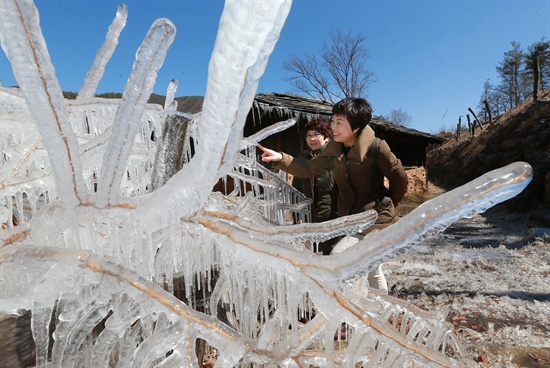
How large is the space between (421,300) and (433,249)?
2.81 metres

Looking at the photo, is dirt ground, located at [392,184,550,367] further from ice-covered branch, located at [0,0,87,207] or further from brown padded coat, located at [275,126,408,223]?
ice-covered branch, located at [0,0,87,207]

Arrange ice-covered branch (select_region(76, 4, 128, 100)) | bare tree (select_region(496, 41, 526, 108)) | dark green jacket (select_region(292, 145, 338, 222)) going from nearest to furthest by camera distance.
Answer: ice-covered branch (select_region(76, 4, 128, 100))
dark green jacket (select_region(292, 145, 338, 222))
bare tree (select_region(496, 41, 526, 108))

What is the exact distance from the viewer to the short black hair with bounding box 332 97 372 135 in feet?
8.42

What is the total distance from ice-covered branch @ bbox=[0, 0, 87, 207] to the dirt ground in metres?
1.23

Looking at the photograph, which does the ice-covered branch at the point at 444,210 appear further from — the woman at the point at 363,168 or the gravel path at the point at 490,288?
the woman at the point at 363,168

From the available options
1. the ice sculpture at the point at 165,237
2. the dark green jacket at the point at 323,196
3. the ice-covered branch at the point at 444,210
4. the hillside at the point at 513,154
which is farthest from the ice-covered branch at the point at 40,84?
the hillside at the point at 513,154

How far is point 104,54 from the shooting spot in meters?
1.30

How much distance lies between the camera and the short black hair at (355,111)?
2566 millimetres

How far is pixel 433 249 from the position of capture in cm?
639

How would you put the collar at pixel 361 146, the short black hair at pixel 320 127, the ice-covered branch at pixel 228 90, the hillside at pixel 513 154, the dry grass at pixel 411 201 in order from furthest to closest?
the dry grass at pixel 411 201, the hillside at pixel 513 154, the short black hair at pixel 320 127, the collar at pixel 361 146, the ice-covered branch at pixel 228 90

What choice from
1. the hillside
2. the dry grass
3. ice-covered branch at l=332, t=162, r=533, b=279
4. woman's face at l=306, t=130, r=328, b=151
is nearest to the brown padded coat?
woman's face at l=306, t=130, r=328, b=151

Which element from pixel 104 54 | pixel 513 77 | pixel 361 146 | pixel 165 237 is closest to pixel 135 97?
pixel 165 237

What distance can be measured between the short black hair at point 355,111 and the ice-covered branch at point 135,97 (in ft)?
6.62

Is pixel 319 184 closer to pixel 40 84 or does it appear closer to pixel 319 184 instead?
pixel 319 184
